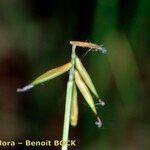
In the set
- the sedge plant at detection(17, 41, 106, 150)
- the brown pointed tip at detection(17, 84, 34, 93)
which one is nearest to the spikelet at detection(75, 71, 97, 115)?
the sedge plant at detection(17, 41, 106, 150)

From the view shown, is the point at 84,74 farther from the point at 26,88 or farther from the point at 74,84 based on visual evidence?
the point at 26,88

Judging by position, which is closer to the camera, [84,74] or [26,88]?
[84,74]

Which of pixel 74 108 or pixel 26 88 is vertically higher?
pixel 26 88

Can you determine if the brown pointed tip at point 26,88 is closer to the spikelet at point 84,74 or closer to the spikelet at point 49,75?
the spikelet at point 49,75

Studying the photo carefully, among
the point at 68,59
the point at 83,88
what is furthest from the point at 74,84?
the point at 68,59

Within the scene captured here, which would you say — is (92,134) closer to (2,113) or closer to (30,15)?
(2,113)

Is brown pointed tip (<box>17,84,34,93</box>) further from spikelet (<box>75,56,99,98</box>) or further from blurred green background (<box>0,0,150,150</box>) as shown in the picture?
spikelet (<box>75,56,99,98</box>)

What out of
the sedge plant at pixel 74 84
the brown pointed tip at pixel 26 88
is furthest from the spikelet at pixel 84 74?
the brown pointed tip at pixel 26 88
